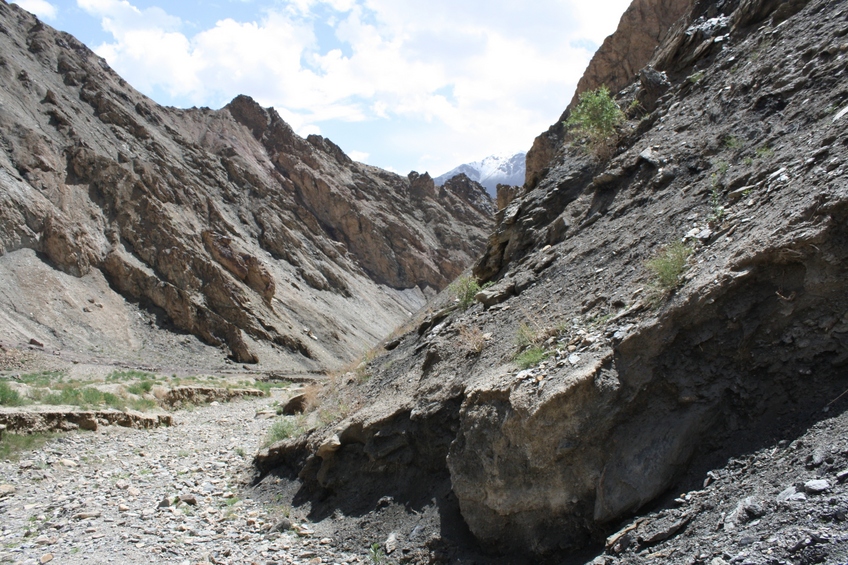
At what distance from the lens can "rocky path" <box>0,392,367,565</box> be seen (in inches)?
222

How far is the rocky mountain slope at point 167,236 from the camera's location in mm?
37219

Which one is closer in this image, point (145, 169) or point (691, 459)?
point (691, 459)

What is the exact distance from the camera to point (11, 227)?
36.4 m

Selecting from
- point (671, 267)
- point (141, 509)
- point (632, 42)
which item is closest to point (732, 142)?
point (671, 267)

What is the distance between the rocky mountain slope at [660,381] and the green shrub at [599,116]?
1814 mm

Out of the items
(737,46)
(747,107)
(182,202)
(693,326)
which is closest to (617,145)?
(737,46)

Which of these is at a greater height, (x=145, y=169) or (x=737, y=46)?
(x=145, y=169)

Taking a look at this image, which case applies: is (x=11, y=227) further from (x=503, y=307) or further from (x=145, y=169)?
(x=503, y=307)

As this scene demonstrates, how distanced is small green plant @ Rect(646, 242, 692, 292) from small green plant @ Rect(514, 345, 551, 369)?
121 cm

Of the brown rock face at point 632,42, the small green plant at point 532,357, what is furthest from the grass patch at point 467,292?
the brown rock face at point 632,42

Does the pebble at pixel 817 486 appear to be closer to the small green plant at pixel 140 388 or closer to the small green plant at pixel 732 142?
the small green plant at pixel 732 142

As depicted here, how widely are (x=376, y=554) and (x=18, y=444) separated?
7778 mm

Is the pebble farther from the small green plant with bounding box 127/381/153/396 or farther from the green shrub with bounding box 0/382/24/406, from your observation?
the small green plant with bounding box 127/381/153/396

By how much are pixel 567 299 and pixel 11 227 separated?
42.0 meters
